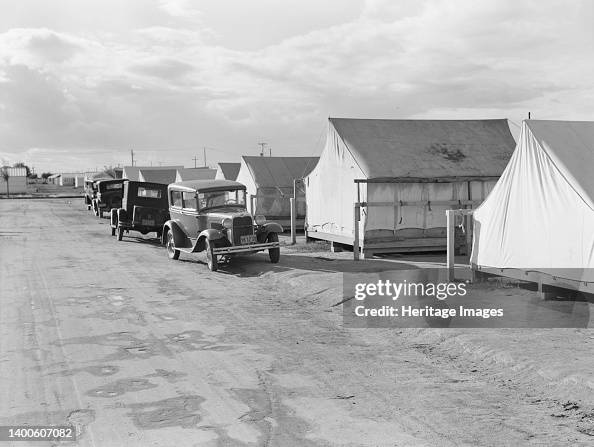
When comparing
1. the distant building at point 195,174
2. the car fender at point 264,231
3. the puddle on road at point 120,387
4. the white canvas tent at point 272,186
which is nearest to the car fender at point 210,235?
the car fender at point 264,231

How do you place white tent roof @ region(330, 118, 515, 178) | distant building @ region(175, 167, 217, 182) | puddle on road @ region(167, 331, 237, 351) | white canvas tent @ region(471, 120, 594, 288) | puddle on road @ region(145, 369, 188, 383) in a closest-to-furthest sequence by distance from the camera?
puddle on road @ region(145, 369, 188, 383), puddle on road @ region(167, 331, 237, 351), white canvas tent @ region(471, 120, 594, 288), white tent roof @ region(330, 118, 515, 178), distant building @ region(175, 167, 217, 182)

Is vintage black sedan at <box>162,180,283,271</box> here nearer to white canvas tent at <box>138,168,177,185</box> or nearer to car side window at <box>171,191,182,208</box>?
car side window at <box>171,191,182,208</box>

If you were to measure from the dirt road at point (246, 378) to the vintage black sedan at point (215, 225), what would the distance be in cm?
334

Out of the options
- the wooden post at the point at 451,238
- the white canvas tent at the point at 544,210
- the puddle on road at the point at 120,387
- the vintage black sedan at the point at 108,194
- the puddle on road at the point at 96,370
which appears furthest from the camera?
the vintage black sedan at the point at 108,194

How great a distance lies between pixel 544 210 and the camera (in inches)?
402

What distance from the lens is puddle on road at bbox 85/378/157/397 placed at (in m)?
6.33

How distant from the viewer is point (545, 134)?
10.8 meters

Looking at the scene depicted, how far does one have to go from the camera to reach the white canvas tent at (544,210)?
955 centimetres

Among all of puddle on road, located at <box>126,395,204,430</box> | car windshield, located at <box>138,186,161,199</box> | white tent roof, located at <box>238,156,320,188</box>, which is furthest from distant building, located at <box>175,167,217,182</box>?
puddle on road, located at <box>126,395,204,430</box>

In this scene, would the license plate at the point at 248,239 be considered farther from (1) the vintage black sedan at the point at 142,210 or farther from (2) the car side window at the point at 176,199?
(1) the vintage black sedan at the point at 142,210

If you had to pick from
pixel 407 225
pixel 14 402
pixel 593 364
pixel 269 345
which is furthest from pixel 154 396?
pixel 407 225

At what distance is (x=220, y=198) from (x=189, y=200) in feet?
3.15

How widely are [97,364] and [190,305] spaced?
3.95 m

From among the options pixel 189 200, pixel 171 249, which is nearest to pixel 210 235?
pixel 189 200
